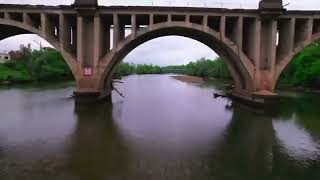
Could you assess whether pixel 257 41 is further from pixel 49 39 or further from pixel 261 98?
pixel 49 39

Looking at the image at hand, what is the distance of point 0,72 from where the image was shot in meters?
70.2

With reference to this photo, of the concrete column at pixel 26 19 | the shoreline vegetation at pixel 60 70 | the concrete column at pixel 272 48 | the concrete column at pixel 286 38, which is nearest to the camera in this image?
the concrete column at pixel 272 48

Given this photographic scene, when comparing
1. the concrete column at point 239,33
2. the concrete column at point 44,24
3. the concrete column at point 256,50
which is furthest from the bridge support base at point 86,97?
the concrete column at point 256,50

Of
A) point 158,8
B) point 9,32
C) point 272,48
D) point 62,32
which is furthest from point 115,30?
point 272,48

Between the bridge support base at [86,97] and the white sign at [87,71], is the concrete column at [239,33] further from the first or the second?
the white sign at [87,71]

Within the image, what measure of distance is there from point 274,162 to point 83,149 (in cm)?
915

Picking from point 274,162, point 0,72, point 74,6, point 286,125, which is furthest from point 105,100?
point 0,72

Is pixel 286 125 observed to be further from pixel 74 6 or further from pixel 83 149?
pixel 74 6

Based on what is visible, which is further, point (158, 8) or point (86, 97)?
A: point (158, 8)

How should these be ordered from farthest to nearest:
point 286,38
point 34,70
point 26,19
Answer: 1. point 34,70
2. point 286,38
3. point 26,19

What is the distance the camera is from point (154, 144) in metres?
18.8

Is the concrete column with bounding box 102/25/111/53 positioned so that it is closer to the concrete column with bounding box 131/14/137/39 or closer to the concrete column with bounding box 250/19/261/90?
the concrete column with bounding box 131/14/137/39

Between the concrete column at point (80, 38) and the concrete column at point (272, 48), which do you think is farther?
the concrete column at point (272, 48)

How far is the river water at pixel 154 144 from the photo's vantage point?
1395 centimetres
